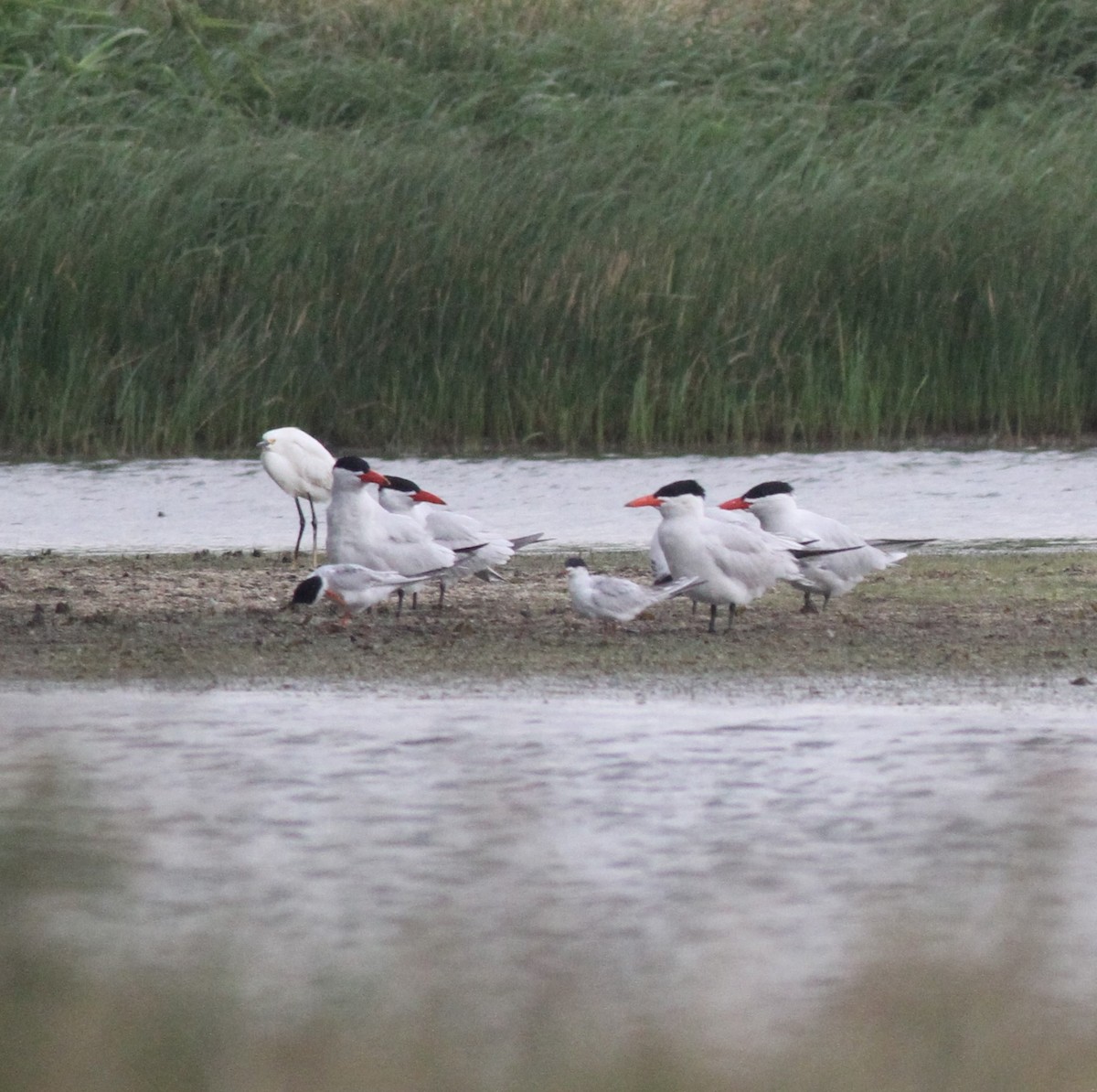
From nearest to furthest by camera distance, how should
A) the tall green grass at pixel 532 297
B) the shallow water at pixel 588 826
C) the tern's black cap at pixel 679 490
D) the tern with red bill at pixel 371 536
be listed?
the shallow water at pixel 588 826 → the tern's black cap at pixel 679 490 → the tern with red bill at pixel 371 536 → the tall green grass at pixel 532 297

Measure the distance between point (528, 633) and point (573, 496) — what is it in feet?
13.0

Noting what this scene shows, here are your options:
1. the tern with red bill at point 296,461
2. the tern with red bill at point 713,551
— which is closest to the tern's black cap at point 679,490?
the tern with red bill at point 713,551

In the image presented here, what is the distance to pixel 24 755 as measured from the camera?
615 cm

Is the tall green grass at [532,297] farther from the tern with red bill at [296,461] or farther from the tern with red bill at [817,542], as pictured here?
the tern with red bill at [817,542]

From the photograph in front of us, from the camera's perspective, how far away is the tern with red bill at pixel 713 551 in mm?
8016

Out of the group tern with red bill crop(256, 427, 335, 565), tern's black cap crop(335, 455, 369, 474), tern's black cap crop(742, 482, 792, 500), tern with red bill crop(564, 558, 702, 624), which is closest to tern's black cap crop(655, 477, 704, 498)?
tern with red bill crop(564, 558, 702, 624)

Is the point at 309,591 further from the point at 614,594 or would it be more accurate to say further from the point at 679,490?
the point at 679,490

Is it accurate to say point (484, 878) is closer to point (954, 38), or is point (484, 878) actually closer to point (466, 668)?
point (466, 668)

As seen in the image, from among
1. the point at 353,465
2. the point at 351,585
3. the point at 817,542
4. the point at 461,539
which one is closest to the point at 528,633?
the point at 351,585

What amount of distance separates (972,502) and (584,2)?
10689mm

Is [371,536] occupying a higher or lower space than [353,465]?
lower

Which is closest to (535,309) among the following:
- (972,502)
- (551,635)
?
(972,502)

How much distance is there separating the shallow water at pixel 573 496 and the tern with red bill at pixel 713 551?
2.59m

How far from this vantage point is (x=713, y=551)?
802cm
